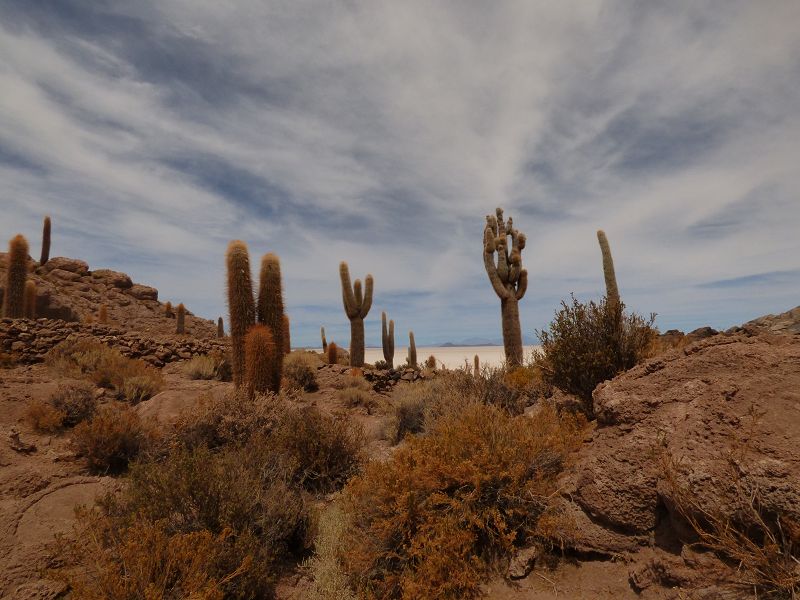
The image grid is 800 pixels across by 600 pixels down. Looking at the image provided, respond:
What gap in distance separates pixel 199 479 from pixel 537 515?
314cm

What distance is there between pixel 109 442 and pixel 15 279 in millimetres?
14793

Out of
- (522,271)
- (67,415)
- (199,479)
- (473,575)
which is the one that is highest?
(522,271)

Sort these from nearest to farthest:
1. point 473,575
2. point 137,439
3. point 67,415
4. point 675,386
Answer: point 473,575, point 675,386, point 137,439, point 67,415

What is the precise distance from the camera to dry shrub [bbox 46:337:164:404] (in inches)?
398

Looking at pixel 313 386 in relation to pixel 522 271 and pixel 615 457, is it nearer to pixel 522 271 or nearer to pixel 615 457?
pixel 522 271

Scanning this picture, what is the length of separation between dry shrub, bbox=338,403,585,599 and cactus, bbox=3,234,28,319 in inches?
708

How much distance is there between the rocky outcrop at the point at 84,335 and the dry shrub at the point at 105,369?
70 centimetres

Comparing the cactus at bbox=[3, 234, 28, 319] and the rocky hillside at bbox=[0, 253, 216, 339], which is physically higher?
the rocky hillside at bbox=[0, 253, 216, 339]

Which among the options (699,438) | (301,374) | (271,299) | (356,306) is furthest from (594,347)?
(356,306)

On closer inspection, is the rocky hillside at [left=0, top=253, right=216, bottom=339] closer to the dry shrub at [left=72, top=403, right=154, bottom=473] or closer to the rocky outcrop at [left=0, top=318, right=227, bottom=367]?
the rocky outcrop at [left=0, top=318, right=227, bottom=367]

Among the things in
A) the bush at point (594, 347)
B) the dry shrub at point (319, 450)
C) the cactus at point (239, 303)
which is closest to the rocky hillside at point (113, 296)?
the cactus at point (239, 303)

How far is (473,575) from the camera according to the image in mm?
3439

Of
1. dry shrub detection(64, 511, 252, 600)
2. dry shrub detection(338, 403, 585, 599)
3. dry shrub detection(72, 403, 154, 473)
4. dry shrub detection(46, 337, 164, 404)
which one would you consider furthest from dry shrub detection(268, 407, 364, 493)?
dry shrub detection(46, 337, 164, 404)

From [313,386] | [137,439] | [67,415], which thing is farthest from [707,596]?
[313,386]
